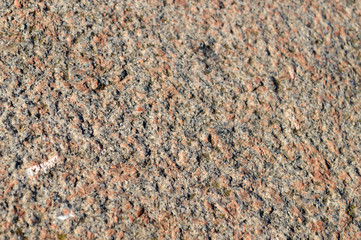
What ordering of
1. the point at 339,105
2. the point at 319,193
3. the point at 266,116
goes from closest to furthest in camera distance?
the point at 319,193 < the point at 266,116 < the point at 339,105

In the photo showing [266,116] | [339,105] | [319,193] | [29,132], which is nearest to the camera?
[29,132]

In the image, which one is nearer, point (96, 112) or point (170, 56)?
point (96, 112)

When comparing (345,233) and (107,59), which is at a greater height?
(107,59)

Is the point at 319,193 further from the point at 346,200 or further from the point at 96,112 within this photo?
the point at 96,112

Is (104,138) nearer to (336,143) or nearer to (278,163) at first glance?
(278,163)

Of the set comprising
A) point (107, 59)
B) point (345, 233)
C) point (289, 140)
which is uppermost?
point (107, 59)

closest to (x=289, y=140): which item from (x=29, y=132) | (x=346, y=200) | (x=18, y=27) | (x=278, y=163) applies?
A: (x=278, y=163)
